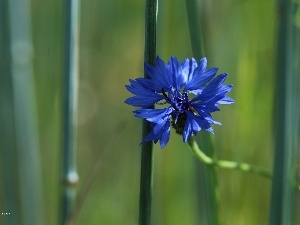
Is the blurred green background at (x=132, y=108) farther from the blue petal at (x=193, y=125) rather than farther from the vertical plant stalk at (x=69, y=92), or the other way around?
the blue petal at (x=193, y=125)

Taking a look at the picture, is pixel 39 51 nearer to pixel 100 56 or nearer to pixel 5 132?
pixel 100 56

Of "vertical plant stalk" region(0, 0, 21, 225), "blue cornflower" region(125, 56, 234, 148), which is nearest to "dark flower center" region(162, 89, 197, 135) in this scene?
"blue cornflower" region(125, 56, 234, 148)

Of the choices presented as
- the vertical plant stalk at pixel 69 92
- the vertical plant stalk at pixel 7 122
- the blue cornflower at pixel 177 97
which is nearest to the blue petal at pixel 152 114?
the blue cornflower at pixel 177 97

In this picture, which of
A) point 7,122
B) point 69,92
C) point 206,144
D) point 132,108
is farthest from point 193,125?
point 132,108

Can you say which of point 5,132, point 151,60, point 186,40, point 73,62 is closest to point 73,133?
point 73,62

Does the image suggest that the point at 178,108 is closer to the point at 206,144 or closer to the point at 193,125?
the point at 193,125

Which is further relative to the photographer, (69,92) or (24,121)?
(24,121)

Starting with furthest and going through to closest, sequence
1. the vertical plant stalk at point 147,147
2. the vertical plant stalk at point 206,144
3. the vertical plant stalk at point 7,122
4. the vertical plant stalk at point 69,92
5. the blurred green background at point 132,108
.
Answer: the blurred green background at point 132,108 → the vertical plant stalk at point 7,122 → the vertical plant stalk at point 69,92 → the vertical plant stalk at point 206,144 → the vertical plant stalk at point 147,147
